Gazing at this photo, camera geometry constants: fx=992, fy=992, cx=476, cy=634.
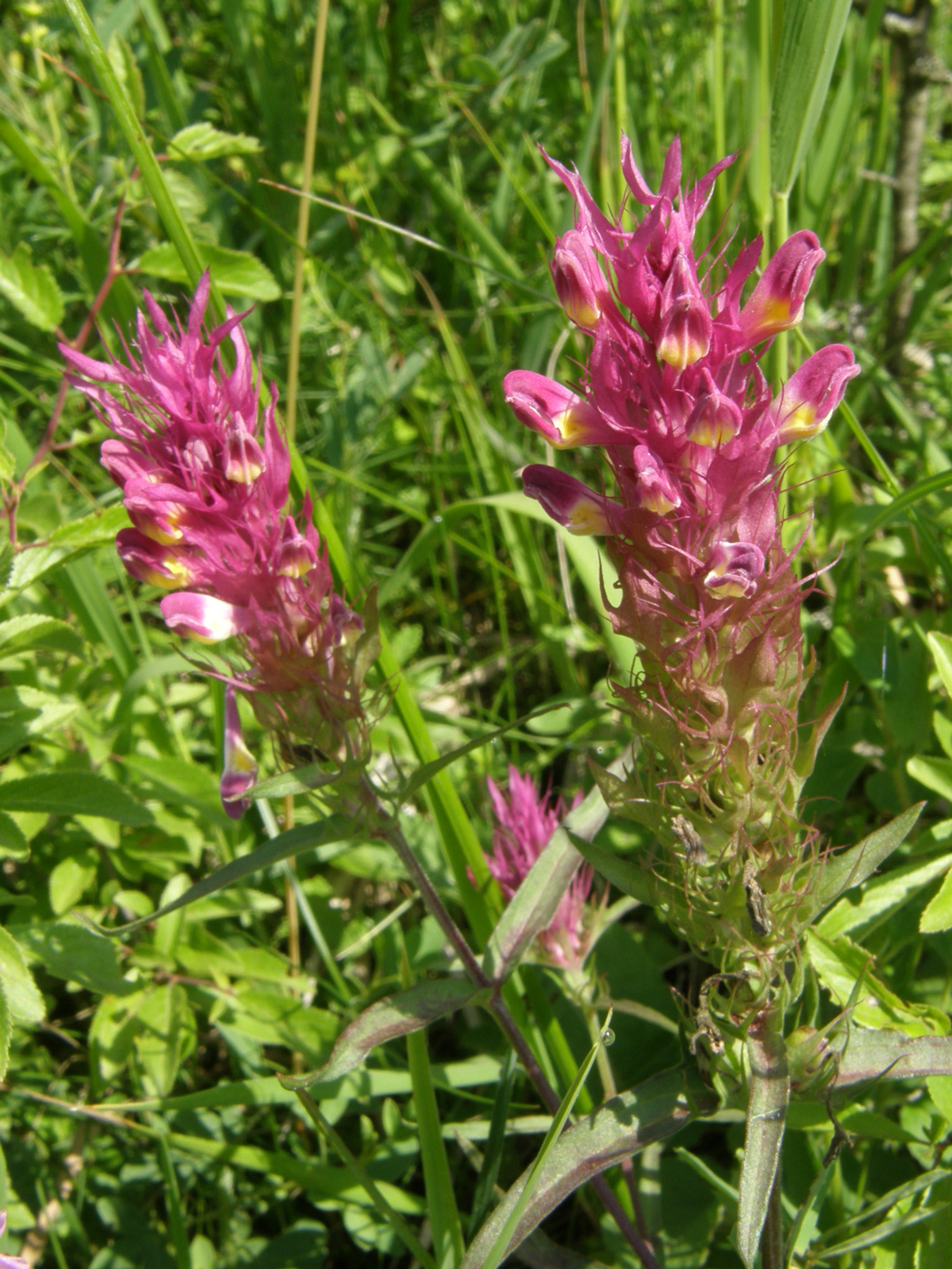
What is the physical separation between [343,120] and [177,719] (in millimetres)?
1960

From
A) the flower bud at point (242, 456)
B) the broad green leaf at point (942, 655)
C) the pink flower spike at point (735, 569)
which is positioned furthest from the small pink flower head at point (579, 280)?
the broad green leaf at point (942, 655)

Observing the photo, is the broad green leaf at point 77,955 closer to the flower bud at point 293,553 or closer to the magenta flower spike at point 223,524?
the magenta flower spike at point 223,524

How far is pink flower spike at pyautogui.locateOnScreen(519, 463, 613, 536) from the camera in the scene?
1.15m

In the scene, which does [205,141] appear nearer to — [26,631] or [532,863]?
[26,631]

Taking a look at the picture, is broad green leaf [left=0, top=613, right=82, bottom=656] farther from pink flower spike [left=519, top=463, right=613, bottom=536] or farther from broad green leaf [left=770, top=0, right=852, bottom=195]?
broad green leaf [left=770, top=0, right=852, bottom=195]

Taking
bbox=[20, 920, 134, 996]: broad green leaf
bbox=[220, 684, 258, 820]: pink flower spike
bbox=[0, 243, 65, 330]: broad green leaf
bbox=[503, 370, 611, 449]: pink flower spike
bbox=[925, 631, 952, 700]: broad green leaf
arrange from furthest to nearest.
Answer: bbox=[0, 243, 65, 330]: broad green leaf
bbox=[20, 920, 134, 996]: broad green leaf
bbox=[925, 631, 952, 700]: broad green leaf
bbox=[220, 684, 258, 820]: pink flower spike
bbox=[503, 370, 611, 449]: pink flower spike

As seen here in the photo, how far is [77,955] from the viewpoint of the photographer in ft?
5.64

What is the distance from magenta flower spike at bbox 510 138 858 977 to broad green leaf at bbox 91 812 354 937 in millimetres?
432

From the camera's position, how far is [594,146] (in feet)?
9.64

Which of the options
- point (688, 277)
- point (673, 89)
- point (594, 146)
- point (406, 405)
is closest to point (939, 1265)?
point (688, 277)

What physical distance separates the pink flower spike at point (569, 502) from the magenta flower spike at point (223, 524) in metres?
0.33

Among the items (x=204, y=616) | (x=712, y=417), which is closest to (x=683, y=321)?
(x=712, y=417)

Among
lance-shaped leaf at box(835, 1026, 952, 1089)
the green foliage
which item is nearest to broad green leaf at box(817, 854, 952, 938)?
the green foliage

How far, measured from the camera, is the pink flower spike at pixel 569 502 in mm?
1153
